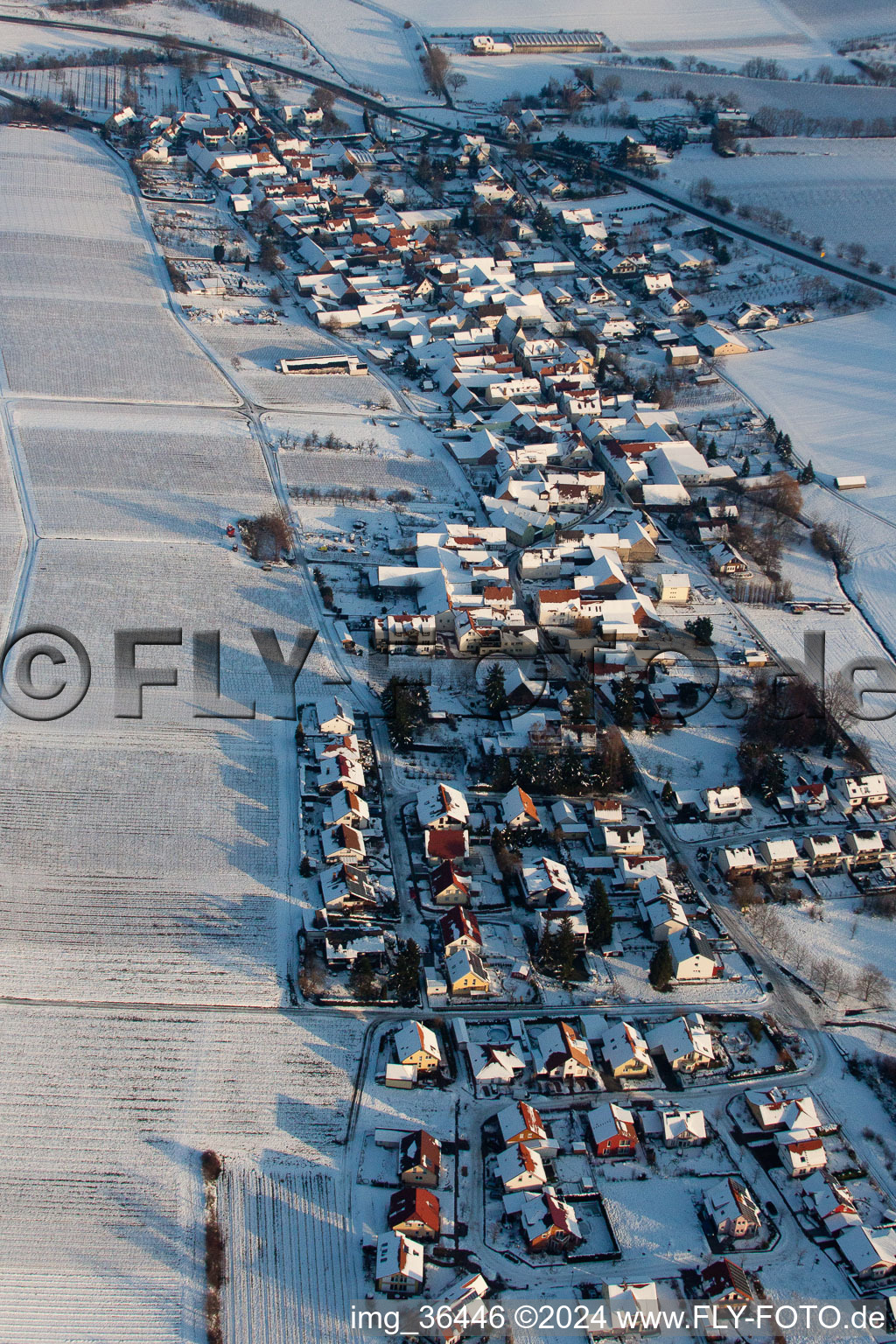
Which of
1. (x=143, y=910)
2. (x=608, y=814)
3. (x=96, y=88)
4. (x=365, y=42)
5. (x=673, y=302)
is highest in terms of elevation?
(x=365, y=42)

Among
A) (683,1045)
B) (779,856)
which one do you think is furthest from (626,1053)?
(779,856)

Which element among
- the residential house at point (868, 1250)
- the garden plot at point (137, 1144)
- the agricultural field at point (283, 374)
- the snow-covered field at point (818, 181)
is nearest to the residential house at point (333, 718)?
the garden plot at point (137, 1144)

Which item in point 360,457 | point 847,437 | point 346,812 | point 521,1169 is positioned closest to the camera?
point 521,1169

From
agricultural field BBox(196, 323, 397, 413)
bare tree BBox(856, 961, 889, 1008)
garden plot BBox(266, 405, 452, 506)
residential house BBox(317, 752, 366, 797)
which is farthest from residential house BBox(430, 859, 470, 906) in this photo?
agricultural field BBox(196, 323, 397, 413)

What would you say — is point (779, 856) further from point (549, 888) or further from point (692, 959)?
point (549, 888)

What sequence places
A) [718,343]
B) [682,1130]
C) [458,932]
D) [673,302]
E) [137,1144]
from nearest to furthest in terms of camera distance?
[137,1144] < [682,1130] < [458,932] < [718,343] < [673,302]

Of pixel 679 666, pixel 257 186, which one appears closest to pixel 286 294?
pixel 257 186

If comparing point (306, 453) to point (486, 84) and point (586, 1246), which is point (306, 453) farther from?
point (486, 84)

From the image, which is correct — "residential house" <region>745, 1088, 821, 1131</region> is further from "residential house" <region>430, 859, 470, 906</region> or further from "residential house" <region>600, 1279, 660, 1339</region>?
"residential house" <region>430, 859, 470, 906</region>
